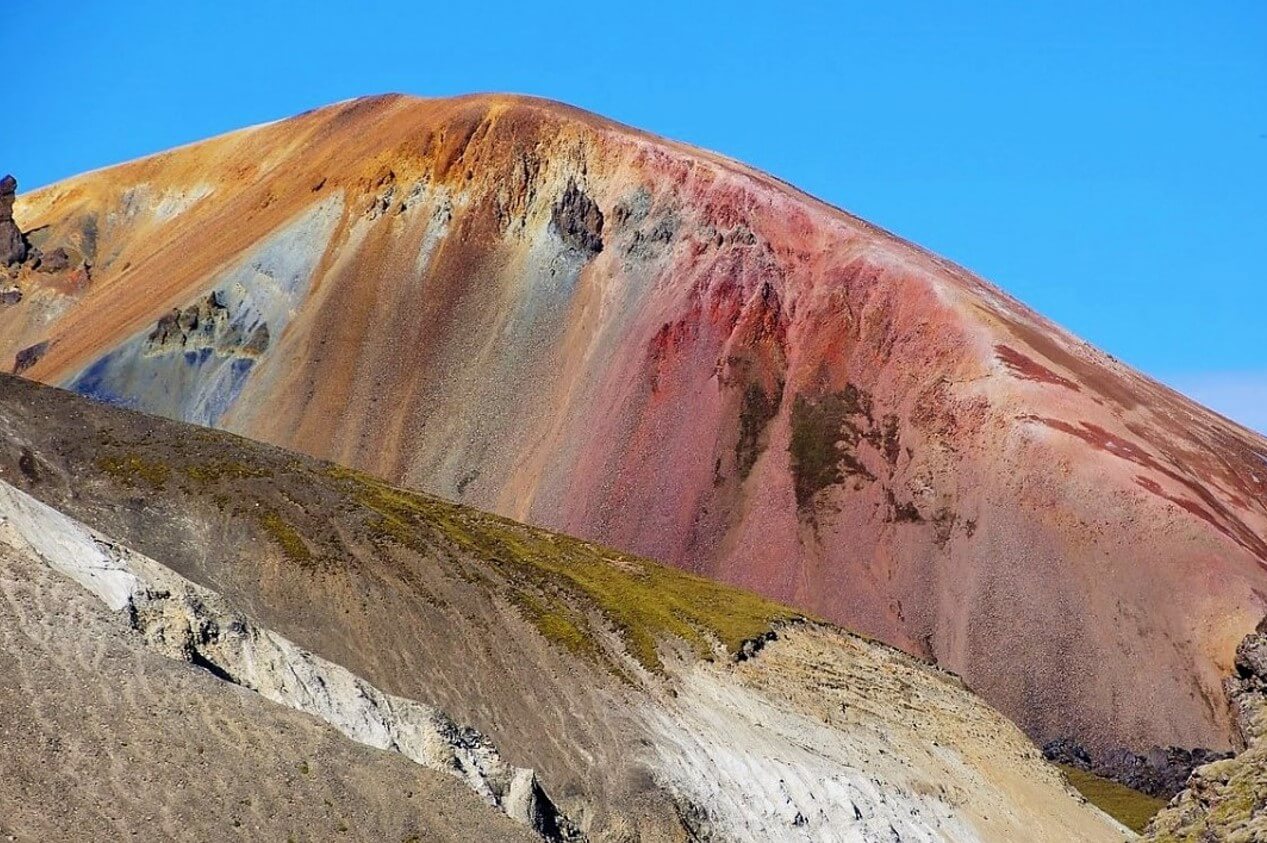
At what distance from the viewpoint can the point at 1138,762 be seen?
320ft

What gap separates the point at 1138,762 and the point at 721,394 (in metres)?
36.9

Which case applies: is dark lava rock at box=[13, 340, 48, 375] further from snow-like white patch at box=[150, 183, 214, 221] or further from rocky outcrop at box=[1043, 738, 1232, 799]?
rocky outcrop at box=[1043, 738, 1232, 799]

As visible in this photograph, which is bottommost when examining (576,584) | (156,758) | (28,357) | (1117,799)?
(156,758)

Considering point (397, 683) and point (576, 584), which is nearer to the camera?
point (397, 683)

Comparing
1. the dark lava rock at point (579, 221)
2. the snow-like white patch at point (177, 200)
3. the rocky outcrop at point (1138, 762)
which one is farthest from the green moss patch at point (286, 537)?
the snow-like white patch at point (177, 200)

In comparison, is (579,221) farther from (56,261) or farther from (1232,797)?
(1232,797)

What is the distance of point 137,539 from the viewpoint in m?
65.3

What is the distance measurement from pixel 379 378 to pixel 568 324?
43.1ft

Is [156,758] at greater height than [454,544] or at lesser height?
lesser

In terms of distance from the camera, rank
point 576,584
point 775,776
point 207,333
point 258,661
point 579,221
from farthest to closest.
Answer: point 207,333
point 579,221
point 576,584
point 775,776
point 258,661

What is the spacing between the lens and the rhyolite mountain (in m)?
106

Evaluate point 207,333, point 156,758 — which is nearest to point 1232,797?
point 156,758

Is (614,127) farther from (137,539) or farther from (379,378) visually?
(137,539)

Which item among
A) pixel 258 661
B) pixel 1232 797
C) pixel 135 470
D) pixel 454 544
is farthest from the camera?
pixel 454 544
